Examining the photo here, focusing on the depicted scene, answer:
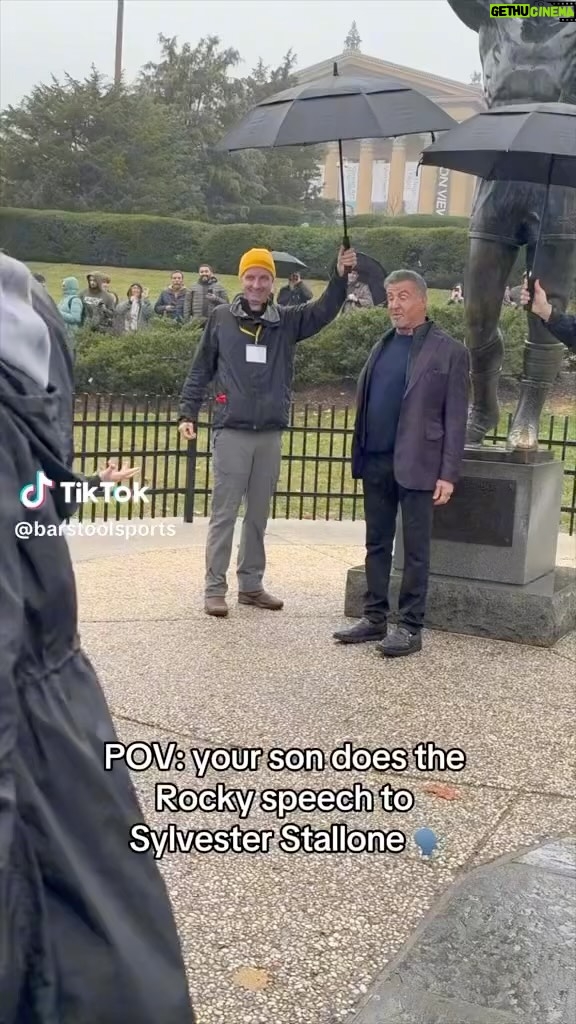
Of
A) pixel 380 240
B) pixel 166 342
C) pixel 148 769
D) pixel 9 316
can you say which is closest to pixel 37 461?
pixel 9 316

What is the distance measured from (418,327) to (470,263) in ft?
3.26

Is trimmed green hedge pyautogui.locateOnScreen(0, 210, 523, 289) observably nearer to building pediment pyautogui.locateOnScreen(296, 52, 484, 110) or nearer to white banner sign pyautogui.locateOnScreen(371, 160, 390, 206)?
building pediment pyautogui.locateOnScreen(296, 52, 484, 110)

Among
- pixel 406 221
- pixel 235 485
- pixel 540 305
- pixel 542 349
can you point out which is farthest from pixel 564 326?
pixel 406 221

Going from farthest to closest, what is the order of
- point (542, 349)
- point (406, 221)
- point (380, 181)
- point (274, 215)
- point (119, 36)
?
point (380, 181) < point (119, 36) < point (274, 215) < point (406, 221) < point (542, 349)

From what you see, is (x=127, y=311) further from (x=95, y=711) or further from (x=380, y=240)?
(x=95, y=711)

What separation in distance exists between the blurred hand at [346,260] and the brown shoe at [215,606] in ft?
6.34

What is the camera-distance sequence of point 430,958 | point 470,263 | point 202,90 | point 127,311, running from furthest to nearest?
point 202,90, point 127,311, point 470,263, point 430,958

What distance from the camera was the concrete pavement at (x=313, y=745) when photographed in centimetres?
278

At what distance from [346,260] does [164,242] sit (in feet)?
98.2

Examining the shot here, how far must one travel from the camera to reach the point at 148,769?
158 inches

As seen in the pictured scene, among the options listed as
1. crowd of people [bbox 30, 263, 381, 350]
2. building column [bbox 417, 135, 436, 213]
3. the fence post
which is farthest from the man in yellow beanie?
building column [bbox 417, 135, 436, 213]

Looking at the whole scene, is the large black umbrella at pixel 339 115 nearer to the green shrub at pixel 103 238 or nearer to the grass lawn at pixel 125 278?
the grass lawn at pixel 125 278

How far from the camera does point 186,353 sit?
57.5ft

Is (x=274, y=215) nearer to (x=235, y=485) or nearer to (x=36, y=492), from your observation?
(x=235, y=485)
